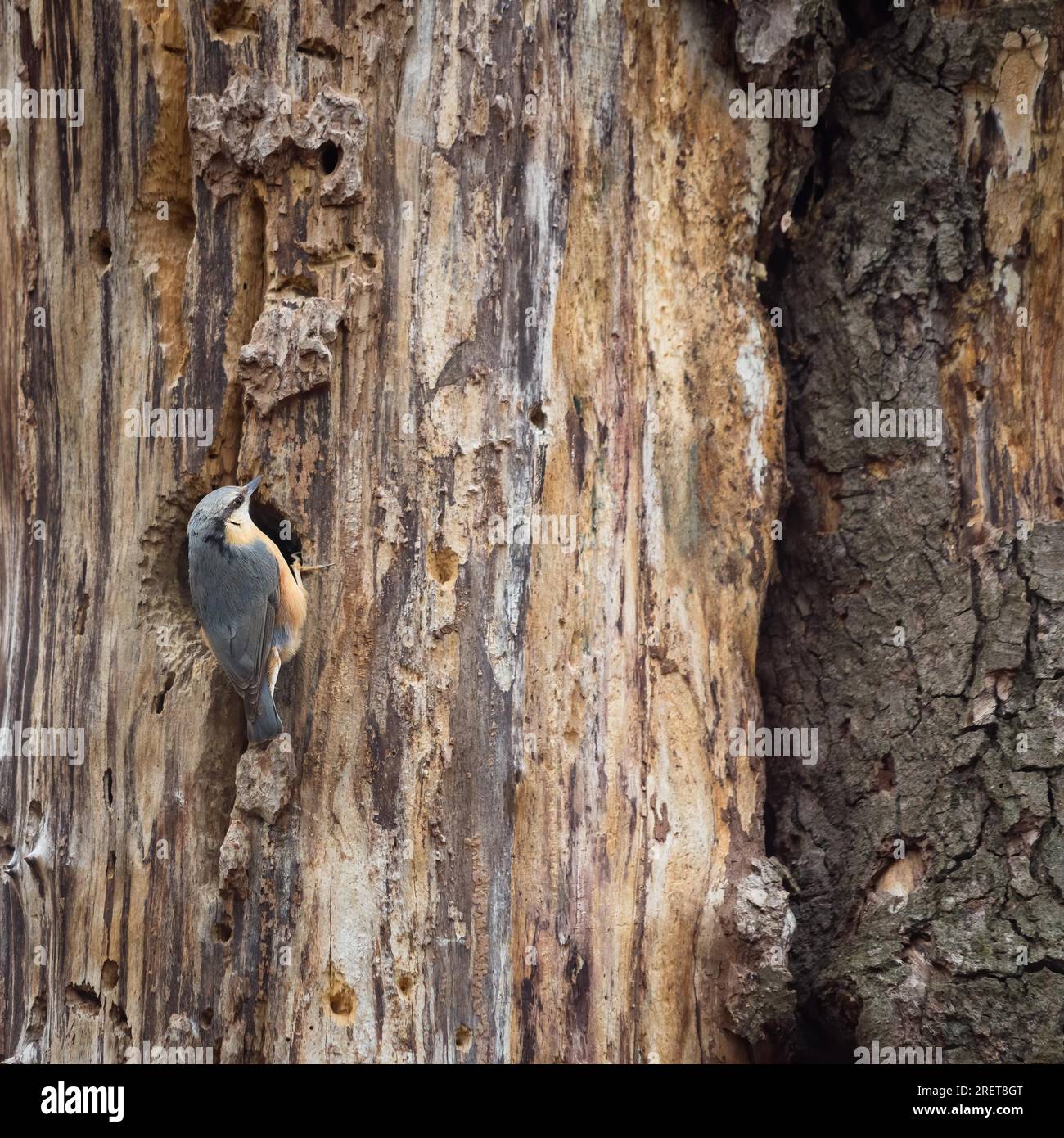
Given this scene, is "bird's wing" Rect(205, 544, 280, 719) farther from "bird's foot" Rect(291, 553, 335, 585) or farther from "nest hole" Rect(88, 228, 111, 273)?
"nest hole" Rect(88, 228, 111, 273)

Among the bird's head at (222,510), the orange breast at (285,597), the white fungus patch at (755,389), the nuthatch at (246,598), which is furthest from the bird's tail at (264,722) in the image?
the white fungus patch at (755,389)

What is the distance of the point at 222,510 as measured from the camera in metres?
3.28

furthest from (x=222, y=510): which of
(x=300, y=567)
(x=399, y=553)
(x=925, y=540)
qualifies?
(x=925, y=540)

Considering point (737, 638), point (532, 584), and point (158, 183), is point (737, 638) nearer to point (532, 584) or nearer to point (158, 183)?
point (532, 584)

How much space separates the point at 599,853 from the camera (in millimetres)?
3195

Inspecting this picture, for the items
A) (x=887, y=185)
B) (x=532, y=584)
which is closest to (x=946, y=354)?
(x=887, y=185)

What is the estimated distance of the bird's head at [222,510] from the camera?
3232 mm

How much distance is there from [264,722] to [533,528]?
34.2 inches

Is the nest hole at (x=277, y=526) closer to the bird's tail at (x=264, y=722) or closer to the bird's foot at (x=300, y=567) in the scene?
the bird's foot at (x=300, y=567)

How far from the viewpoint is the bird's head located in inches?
127

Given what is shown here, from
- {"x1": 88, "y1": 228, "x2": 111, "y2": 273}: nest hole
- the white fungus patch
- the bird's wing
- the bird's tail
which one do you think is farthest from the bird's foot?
the white fungus patch

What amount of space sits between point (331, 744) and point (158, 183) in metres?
1.67

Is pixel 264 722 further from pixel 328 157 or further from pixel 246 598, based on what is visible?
pixel 328 157

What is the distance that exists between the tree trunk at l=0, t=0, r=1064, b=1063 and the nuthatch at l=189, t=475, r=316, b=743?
0.24ft
